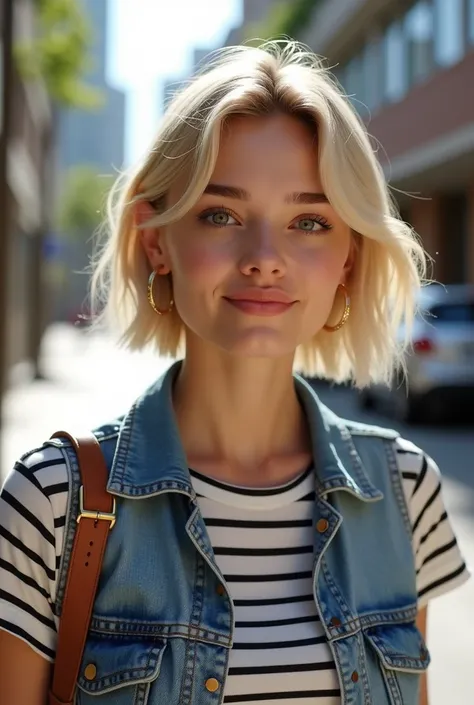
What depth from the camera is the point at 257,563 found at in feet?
6.39

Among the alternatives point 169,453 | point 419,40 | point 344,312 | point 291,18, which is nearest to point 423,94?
point 419,40

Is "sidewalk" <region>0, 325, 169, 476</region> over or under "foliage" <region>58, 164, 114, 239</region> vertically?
under

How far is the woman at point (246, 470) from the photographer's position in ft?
5.91

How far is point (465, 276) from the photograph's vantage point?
2314 centimetres

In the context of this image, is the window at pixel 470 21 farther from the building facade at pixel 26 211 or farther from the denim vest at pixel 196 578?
the denim vest at pixel 196 578

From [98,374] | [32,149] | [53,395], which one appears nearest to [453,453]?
[53,395]

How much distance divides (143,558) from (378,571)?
462 millimetres

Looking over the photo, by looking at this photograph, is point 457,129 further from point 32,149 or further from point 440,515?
point 440,515

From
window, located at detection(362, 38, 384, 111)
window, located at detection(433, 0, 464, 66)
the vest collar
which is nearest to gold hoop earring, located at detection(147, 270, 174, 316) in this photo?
the vest collar

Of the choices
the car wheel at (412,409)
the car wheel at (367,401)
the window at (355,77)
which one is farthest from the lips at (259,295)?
the window at (355,77)

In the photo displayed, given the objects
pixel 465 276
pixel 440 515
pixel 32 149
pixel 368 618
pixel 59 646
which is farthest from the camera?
pixel 32 149

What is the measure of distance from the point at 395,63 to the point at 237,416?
943 inches

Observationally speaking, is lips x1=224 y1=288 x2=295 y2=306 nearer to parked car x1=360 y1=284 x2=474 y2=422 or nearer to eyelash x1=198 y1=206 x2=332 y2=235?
eyelash x1=198 y1=206 x2=332 y2=235

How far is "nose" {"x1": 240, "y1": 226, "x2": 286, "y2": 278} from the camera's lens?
197cm
